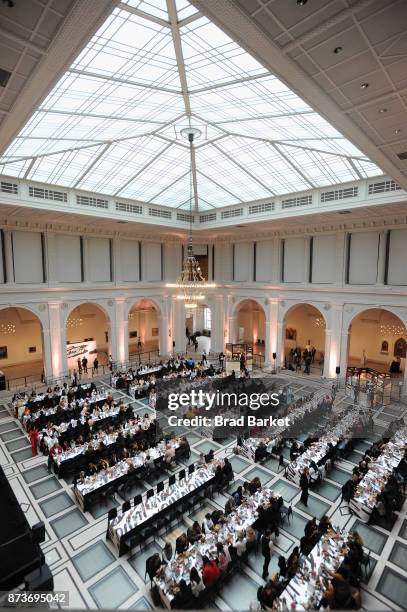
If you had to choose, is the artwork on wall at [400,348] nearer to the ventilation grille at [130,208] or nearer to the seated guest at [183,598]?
the ventilation grille at [130,208]

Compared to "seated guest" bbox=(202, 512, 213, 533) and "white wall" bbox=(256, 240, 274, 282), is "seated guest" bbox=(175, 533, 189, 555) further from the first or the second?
"white wall" bbox=(256, 240, 274, 282)

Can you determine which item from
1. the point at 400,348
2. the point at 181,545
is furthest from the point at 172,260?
the point at 181,545

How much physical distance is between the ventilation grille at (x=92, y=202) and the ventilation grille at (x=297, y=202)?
33.2 ft

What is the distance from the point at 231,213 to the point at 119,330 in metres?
11.1

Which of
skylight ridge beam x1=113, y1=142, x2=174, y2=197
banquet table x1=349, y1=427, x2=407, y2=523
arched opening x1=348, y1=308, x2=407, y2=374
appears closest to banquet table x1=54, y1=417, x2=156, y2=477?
banquet table x1=349, y1=427, x2=407, y2=523

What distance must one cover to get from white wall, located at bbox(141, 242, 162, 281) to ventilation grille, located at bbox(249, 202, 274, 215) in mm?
8081

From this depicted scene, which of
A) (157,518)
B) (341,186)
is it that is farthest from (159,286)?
(157,518)

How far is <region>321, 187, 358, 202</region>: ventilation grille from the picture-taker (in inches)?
617

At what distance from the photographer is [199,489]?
9.82 m

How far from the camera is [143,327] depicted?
31219 millimetres

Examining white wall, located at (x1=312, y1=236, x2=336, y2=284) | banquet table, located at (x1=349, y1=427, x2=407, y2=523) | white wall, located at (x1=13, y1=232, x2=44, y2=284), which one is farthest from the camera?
white wall, located at (x1=312, y1=236, x2=336, y2=284)

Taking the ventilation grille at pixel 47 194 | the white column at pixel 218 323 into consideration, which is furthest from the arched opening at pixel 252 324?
the ventilation grille at pixel 47 194

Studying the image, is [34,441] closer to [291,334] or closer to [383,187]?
[383,187]

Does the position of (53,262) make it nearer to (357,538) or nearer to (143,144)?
(143,144)
